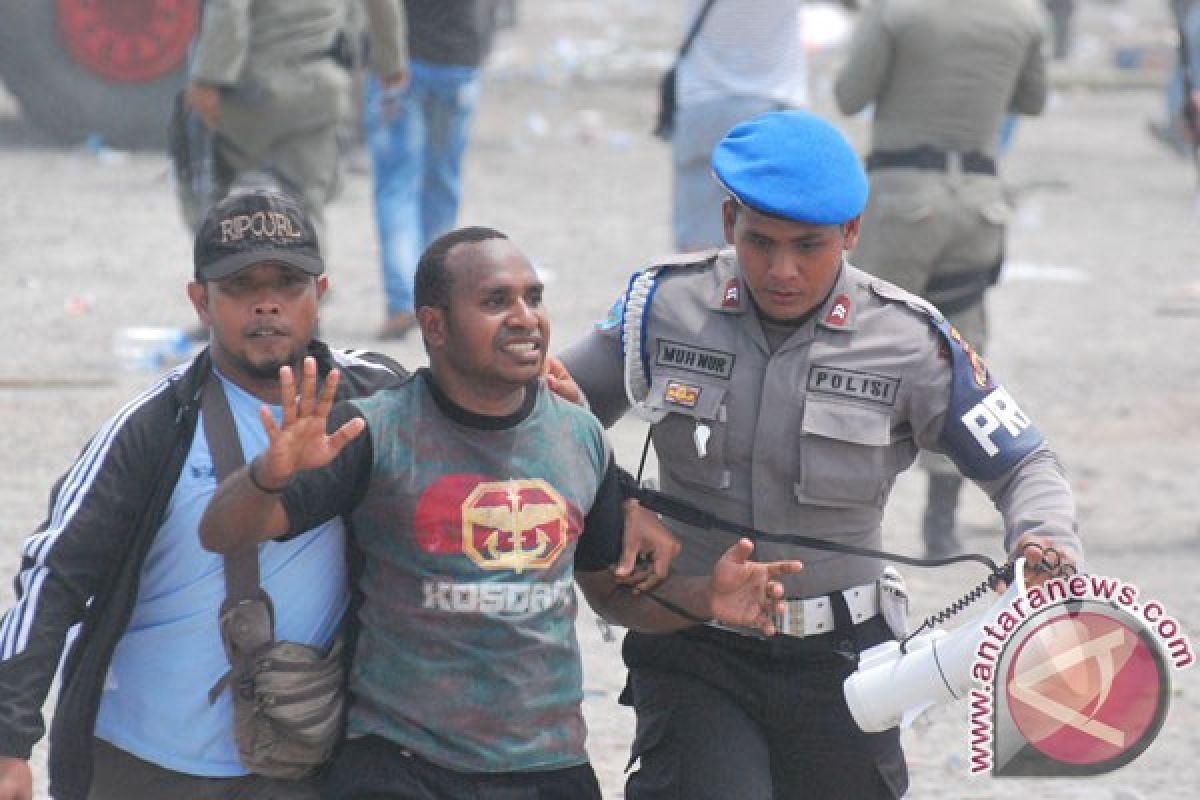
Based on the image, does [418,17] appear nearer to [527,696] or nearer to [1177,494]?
[1177,494]

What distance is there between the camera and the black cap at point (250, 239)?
11.6ft

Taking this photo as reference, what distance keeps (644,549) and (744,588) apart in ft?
0.56

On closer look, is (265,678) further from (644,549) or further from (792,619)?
(792,619)

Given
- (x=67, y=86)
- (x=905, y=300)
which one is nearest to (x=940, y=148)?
(x=905, y=300)

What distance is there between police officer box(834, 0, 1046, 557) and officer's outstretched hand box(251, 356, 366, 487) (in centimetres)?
414

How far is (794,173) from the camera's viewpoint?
3758mm

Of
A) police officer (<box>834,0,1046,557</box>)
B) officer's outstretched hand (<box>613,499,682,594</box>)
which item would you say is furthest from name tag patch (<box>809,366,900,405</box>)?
police officer (<box>834,0,1046,557</box>)

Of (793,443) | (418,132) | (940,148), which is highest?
(793,443)

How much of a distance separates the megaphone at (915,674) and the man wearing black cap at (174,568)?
804 mm

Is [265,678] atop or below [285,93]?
atop

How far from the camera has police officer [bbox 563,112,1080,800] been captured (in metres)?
3.82

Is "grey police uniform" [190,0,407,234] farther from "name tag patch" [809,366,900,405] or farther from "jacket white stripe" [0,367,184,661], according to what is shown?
"jacket white stripe" [0,367,184,661]

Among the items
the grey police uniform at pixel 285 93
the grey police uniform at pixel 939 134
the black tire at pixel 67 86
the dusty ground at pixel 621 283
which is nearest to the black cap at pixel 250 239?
the dusty ground at pixel 621 283

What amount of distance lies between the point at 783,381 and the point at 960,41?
11.5ft
